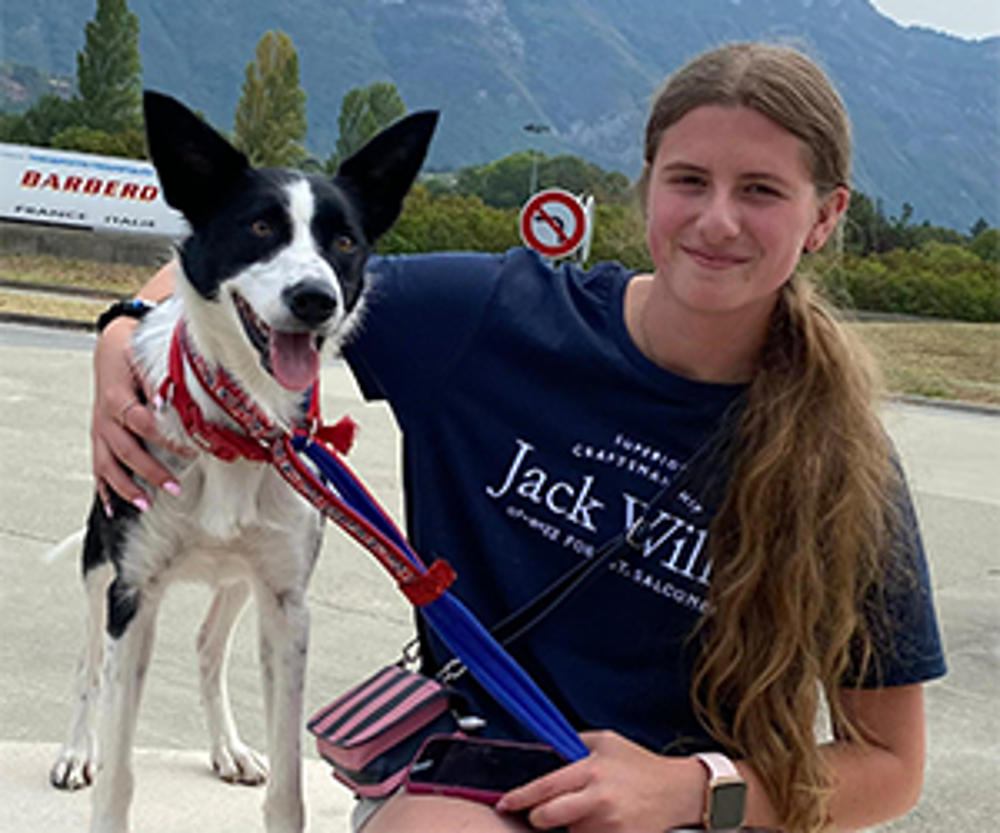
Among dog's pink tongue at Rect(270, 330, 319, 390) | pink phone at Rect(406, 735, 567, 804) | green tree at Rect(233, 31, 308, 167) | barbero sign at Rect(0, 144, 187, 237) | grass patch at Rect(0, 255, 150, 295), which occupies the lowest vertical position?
green tree at Rect(233, 31, 308, 167)

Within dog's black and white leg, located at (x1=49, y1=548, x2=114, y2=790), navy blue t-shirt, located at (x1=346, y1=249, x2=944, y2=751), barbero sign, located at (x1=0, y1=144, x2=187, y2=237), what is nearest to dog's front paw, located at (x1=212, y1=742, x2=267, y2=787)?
dog's black and white leg, located at (x1=49, y1=548, x2=114, y2=790)

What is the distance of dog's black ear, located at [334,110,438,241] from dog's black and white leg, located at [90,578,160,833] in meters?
0.96

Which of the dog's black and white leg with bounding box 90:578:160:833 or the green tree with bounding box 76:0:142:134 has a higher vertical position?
the dog's black and white leg with bounding box 90:578:160:833

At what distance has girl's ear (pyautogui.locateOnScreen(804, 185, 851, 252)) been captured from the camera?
7.39 ft

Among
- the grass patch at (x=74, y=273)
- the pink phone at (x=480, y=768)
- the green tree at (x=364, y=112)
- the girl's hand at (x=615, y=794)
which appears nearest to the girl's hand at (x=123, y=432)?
the pink phone at (x=480, y=768)

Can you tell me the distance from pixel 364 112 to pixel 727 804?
8871 cm

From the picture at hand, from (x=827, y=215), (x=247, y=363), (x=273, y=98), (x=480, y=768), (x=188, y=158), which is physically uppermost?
(x=827, y=215)

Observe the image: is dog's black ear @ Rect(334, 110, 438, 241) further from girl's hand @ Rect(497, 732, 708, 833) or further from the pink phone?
girl's hand @ Rect(497, 732, 708, 833)

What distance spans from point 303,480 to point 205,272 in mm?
522

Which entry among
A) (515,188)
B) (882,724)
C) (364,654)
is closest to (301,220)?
(882,724)

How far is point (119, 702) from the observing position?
9.03 ft

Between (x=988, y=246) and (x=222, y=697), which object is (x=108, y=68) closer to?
(x=988, y=246)

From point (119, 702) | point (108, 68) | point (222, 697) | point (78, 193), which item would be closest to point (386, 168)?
point (119, 702)

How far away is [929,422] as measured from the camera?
1602cm
